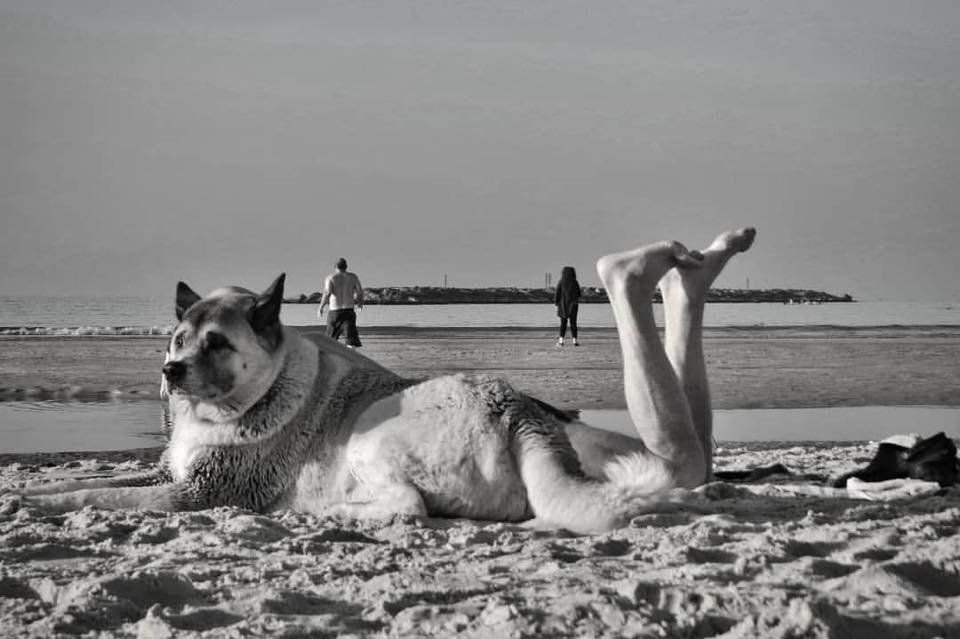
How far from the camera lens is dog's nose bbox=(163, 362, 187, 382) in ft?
15.9

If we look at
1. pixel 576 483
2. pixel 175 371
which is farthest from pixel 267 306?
pixel 576 483

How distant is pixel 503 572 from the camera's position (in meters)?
3.80

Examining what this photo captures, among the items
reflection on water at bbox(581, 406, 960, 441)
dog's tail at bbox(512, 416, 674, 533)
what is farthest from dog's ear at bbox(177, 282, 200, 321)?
reflection on water at bbox(581, 406, 960, 441)

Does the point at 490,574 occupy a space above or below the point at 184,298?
below

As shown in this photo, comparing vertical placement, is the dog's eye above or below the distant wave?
above

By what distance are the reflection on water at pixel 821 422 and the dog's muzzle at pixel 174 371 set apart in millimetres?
5411

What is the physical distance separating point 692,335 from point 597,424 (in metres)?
5.04

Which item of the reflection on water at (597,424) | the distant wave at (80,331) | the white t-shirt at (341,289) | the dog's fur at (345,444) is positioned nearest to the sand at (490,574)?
the dog's fur at (345,444)

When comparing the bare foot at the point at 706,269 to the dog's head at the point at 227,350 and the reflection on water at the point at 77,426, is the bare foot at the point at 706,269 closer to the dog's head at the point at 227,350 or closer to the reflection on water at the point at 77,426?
the dog's head at the point at 227,350

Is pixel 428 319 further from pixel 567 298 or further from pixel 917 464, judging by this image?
pixel 917 464

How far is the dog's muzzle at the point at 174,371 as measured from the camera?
484 centimetres

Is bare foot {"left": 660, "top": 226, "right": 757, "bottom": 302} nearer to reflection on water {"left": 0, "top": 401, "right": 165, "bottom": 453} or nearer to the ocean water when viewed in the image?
reflection on water {"left": 0, "top": 401, "right": 165, "bottom": 453}

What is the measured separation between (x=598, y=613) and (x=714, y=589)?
1.73 feet

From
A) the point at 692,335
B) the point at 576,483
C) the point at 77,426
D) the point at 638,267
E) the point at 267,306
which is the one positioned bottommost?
the point at 77,426
